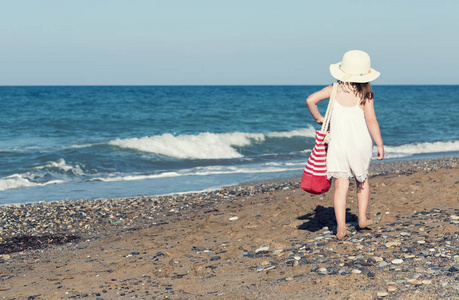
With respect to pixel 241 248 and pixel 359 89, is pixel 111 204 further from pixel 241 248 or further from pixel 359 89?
pixel 359 89

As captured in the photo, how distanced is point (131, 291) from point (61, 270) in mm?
1403

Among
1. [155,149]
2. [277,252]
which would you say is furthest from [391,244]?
[155,149]

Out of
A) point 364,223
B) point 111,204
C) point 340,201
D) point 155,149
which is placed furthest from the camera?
point 155,149

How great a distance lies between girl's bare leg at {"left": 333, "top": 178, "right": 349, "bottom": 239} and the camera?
515cm

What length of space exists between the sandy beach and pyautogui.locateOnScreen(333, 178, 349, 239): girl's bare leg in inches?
4.0

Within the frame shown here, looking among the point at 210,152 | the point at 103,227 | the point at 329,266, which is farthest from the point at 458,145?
the point at 329,266

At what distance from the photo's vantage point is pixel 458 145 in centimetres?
2072

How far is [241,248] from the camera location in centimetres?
555

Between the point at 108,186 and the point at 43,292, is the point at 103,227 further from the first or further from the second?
the point at 108,186

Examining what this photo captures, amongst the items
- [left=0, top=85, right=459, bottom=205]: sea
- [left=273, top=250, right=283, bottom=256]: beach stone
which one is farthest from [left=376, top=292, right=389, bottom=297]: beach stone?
[left=0, top=85, right=459, bottom=205]: sea

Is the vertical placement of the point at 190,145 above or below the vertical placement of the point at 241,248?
below

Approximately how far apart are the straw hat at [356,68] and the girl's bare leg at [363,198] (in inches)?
43.7

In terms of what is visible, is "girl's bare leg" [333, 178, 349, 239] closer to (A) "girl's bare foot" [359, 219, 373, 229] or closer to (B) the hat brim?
(A) "girl's bare foot" [359, 219, 373, 229]

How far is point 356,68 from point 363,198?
4.66ft
